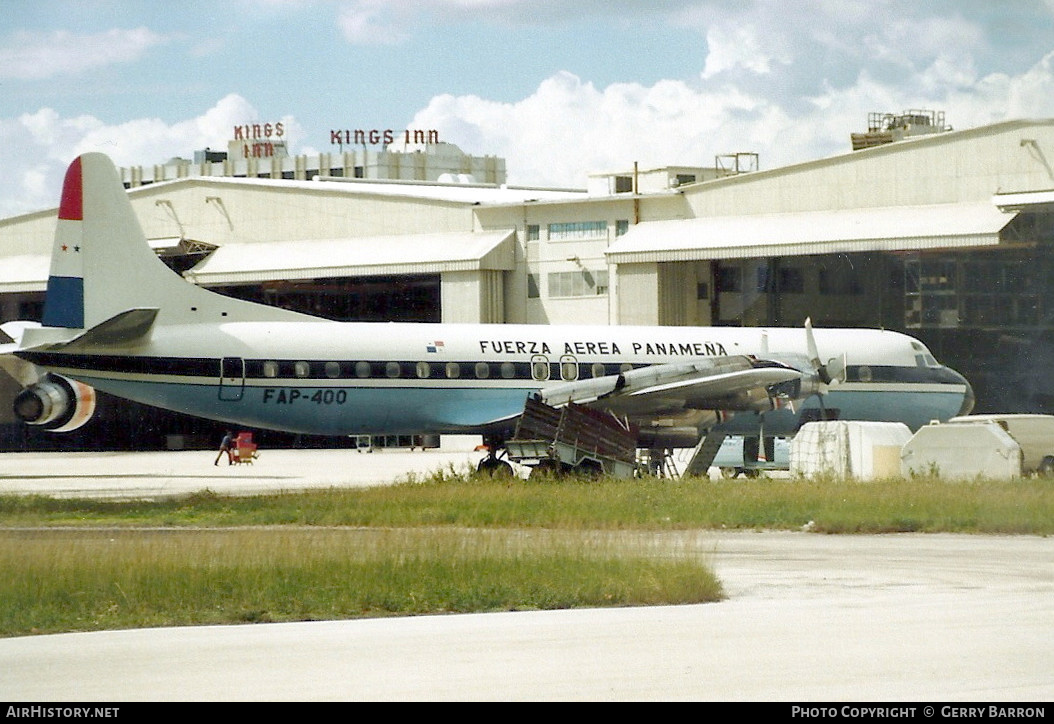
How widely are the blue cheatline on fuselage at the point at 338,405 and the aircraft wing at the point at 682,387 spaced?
234 centimetres

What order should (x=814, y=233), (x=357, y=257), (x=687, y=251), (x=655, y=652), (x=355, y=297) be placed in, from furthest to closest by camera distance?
1. (x=355, y=297)
2. (x=357, y=257)
3. (x=687, y=251)
4. (x=814, y=233)
5. (x=655, y=652)

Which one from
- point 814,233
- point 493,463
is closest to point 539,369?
point 493,463

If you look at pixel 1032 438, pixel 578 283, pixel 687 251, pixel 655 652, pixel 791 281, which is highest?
pixel 687 251

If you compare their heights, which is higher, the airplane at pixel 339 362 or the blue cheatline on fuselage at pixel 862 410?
the airplane at pixel 339 362

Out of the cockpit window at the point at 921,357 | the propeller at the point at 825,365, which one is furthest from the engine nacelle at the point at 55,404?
the cockpit window at the point at 921,357

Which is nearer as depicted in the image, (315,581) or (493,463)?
(315,581)

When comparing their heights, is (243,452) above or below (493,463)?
below

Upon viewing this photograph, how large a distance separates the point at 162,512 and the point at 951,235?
33938 mm

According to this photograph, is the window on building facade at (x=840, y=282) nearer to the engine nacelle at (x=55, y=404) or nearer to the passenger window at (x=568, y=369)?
the passenger window at (x=568, y=369)

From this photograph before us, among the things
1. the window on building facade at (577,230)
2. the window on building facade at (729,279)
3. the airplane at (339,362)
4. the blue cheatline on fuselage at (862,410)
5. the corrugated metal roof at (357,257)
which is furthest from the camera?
the corrugated metal roof at (357,257)

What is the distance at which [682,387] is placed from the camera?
103 ft

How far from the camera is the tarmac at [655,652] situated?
1040cm

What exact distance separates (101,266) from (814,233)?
31.3 meters

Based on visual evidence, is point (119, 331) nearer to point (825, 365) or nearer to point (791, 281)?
point (825, 365)
